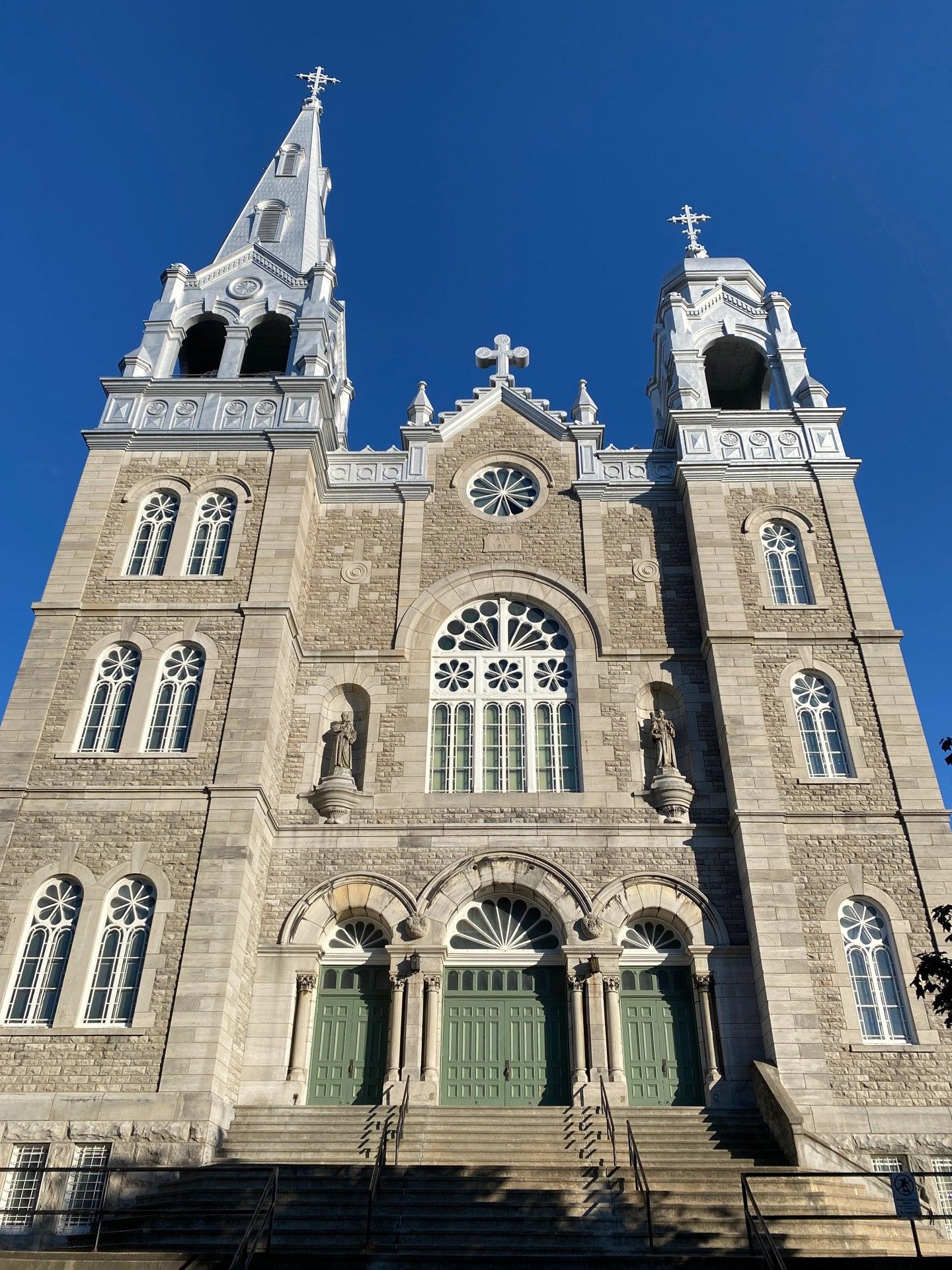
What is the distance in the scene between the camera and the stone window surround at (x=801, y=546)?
20.9m

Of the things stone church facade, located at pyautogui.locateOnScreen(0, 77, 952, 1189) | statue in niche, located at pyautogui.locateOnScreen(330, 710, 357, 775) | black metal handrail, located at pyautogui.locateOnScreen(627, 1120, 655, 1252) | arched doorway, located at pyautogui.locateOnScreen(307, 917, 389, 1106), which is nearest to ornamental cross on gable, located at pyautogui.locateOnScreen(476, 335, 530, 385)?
stone church facade, located at pyautogui.locateOnScreen(0, 77, 952, 1189)

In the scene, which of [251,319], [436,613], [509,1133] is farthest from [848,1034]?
[251,319]

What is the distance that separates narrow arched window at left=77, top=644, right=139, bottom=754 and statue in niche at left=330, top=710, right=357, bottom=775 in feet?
12.2

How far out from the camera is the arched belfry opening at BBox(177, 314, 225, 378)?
2717 centimetres

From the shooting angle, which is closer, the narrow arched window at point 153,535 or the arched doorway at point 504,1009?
the arched doorway at point 504,1009

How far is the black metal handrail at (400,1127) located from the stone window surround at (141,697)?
6.67 metres


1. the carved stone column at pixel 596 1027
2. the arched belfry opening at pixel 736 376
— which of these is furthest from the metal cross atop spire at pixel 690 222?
the carved stone column at pixel 596 1027

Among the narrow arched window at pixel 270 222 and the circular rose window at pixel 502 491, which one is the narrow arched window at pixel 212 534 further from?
the narrow arched window at pixel 270 222

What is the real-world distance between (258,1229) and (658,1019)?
7.80 meters

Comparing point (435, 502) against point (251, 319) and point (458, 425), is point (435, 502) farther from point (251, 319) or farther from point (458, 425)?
point (251, 319)

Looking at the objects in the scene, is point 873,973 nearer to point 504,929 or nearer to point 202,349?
point 504,929

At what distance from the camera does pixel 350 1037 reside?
1731cm

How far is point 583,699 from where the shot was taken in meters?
20.1

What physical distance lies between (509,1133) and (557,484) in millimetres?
13325
